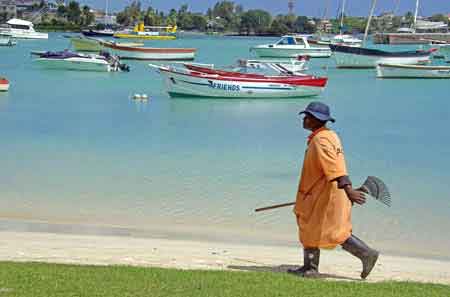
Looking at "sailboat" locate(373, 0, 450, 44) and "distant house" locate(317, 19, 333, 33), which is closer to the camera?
"sailboat" locate(373, 0, 450, 44)

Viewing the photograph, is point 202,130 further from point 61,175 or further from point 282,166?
point 61,175

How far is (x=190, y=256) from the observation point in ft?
34.2

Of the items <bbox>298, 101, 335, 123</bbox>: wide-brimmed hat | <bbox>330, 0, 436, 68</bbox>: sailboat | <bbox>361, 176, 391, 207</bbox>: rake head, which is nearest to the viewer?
<bbox>298, 101, 335, 123</bbox>: wide-brimmed hat

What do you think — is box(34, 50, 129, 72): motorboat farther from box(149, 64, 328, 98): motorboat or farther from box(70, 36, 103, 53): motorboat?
box(70, 36, 103, 53): motorboat

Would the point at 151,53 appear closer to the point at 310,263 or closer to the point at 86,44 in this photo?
the point at 86,44

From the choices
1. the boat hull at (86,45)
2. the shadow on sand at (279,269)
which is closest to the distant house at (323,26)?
the boat hull at (86,45)

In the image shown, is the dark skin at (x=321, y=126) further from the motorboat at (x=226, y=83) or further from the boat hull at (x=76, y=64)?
the boat hull at (x=76, y=64)

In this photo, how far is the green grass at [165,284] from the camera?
7.33 m

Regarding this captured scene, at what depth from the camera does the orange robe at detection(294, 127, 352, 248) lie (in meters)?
8.12

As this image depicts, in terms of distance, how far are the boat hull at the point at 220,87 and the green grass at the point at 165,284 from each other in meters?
29.4

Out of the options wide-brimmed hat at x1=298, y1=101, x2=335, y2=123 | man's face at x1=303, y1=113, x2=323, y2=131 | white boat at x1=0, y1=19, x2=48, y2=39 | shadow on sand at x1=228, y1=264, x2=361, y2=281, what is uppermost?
wide-brimmed hat at x1=298, y1=101, x2=335, y2=123

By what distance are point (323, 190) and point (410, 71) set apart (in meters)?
48.9

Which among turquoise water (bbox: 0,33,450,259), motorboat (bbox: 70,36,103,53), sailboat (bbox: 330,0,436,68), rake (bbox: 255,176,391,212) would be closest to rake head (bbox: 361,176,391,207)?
rake (bbox: 255,176,391,212)

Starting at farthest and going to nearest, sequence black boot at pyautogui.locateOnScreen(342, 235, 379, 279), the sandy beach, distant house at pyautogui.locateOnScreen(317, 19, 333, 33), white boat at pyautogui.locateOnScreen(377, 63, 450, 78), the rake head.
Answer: distant house at pyautogui.locateOnScreen(317, 19, 333, 33) → white boat at pyautogui.locateOnScreen(377, 63, 450, 78) → the sandy beach → black boot at pyautogui.locateOnScreen(342, 235, 379, 279) → the rake head
